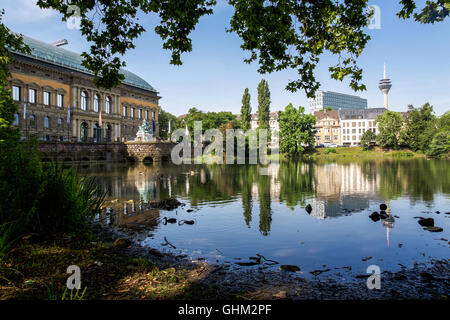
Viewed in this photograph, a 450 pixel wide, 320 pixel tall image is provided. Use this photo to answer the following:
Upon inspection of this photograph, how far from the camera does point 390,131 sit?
84.0 m

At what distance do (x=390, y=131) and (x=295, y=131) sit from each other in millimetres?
27640

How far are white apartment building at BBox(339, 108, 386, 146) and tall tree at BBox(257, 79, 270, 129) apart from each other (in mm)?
50360

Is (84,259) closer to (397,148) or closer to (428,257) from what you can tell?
(428,257)

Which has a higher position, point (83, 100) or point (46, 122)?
point (83, 100)

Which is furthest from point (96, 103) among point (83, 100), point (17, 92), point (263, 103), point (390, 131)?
point (390, 131)

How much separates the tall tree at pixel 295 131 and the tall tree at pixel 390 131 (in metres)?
20.5

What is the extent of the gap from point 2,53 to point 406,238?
14.0m

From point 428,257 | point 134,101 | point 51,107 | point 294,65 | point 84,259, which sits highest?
point 134,101

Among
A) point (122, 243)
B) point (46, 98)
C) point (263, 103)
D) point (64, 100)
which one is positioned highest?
point (263, 103)

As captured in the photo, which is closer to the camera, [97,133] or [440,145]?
[440,145]

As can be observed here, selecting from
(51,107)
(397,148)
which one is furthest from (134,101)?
(397,148)

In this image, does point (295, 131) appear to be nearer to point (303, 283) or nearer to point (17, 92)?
point (17, 92)

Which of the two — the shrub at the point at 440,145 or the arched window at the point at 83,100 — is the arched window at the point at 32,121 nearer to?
the arched window at the point at 83,100

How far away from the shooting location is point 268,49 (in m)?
8.19
